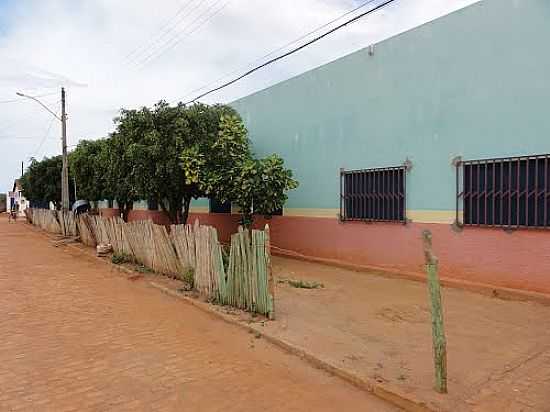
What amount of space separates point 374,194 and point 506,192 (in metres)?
2.98

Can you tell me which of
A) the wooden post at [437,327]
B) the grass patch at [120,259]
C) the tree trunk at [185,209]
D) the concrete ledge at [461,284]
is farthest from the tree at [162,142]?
the wooden post at [437,327]

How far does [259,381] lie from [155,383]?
0.94m

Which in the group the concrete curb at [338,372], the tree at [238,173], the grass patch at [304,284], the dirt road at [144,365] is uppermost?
the tree at [238,173]

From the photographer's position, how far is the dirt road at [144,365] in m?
3.91

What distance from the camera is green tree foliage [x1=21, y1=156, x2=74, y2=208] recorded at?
33219 millimetres

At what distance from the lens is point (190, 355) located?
5.10 m

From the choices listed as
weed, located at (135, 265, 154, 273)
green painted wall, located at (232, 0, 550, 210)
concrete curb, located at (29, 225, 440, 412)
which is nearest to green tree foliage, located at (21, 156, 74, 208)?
weed, located at (135, 265, 154, 273)

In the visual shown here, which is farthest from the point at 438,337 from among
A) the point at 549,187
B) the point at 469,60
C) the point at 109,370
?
the point at 469,60

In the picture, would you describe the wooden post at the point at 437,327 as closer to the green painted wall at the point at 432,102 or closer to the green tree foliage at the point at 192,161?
the green painted wall at the point at 432,102

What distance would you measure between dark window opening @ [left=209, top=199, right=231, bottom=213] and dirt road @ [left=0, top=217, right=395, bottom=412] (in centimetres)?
819

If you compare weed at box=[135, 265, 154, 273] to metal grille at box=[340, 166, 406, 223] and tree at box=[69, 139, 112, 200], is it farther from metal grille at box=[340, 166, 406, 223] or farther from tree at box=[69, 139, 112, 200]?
tree at box=[69, 139, 112, 200]

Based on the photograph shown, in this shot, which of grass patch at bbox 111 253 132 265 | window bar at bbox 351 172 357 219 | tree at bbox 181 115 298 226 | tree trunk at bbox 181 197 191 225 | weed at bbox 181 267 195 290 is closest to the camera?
weed at bbox 181 267 195 290

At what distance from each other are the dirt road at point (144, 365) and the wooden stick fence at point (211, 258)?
0.53 meters

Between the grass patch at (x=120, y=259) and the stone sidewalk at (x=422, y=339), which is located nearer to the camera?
the stone sidewalk at (x=422, y=339)
